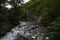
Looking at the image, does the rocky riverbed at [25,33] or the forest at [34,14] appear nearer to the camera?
the forest at [34,14]

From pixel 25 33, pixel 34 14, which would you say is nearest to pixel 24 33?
pixel 25 33

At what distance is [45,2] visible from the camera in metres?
9.10

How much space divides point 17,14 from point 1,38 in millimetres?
1632

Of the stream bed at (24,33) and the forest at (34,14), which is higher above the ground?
the forest at (34,14)

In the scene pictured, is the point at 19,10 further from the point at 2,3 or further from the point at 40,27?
the point at 40,27

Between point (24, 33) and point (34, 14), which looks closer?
point (24, 33)

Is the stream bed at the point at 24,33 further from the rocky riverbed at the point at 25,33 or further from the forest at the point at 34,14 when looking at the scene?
the forest at the point at 34,14

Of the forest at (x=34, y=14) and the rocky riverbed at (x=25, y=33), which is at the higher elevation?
the forest at (x=34, y=14)

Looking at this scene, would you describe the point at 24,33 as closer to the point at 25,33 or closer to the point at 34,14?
the point at 25,33

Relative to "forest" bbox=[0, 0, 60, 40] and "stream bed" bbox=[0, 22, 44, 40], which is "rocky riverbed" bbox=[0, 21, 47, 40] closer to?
"stream bed" bbox=[0, 22, 44, 40]

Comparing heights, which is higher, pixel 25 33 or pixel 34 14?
pixel 34 14

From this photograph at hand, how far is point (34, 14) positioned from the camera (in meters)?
11.3

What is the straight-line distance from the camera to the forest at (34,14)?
7250 millimetres

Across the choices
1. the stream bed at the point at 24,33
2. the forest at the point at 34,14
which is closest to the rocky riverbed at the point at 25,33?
the stream bed at the point at 24,33
